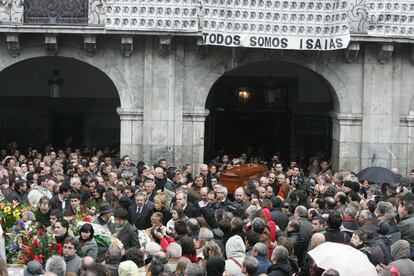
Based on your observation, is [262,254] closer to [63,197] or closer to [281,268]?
[281,268]

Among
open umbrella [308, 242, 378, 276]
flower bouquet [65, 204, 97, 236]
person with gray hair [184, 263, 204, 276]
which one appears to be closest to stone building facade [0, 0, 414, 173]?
flower bouquet [65, 204, 97, 236]

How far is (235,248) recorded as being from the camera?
39.8 feet

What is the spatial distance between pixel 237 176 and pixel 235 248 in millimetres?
9443

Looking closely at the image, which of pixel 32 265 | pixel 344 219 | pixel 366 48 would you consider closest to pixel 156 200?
pixel 344 219

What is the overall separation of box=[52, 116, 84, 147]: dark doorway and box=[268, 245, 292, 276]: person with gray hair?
1781 cm

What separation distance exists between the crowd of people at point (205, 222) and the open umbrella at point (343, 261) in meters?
0.13

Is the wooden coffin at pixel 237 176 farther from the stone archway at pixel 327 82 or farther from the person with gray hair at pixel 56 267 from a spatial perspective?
the person with gray hair at pixel 56 267

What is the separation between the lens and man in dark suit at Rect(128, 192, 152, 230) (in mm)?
15141

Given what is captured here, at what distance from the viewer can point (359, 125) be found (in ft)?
79.2

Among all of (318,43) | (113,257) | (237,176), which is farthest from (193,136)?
(113,257)

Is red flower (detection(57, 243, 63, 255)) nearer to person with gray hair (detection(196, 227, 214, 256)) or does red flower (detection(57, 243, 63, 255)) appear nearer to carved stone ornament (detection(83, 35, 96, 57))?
person with gray hair (detection(196, 227, 214, 256))

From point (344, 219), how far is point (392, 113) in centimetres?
1027

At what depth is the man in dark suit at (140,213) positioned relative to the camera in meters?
15.1

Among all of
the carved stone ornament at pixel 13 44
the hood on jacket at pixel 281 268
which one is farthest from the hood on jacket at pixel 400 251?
the carved stone ornament at pixel 13 44
